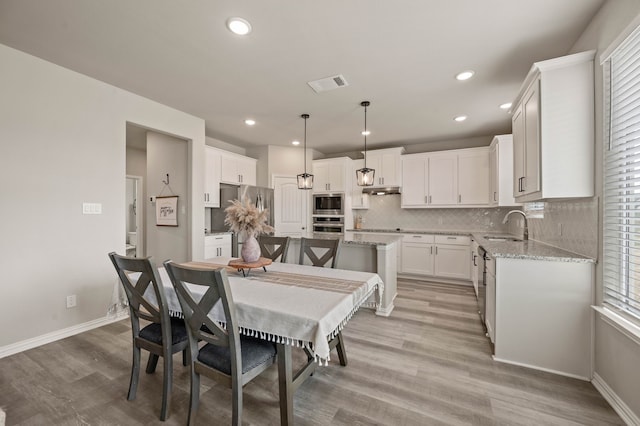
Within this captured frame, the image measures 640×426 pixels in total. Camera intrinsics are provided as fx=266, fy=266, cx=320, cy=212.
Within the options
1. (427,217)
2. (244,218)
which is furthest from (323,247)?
(427,217)

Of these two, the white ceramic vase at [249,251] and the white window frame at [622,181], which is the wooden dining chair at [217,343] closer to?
the white ceramic vase at [249,251]

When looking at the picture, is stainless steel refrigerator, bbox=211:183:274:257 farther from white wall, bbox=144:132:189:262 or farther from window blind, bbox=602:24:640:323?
window blind, bbox=602:24:640:323

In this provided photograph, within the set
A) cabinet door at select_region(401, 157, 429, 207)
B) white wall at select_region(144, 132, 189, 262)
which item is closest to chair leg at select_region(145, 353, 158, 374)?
white wall at select_region(144, 132, 189, 262)

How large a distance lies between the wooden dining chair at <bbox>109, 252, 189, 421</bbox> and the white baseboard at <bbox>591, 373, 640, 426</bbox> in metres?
2.72

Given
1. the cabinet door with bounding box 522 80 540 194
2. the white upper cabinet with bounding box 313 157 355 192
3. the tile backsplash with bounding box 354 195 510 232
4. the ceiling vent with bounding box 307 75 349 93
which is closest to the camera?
the cabinet door with bounding box 522 80 540 194

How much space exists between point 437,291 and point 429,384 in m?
2.53

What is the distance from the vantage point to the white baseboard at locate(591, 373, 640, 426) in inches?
61.1

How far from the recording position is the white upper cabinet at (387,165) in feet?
17.3

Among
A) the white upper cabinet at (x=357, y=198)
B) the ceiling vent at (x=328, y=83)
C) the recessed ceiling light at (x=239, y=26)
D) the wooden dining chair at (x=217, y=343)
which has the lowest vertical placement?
the wooden dining chair at (x=217, y=343)

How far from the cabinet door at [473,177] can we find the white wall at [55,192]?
5094mm

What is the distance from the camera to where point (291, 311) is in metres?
1.39

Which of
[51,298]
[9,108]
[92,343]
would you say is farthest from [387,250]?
[9,108]

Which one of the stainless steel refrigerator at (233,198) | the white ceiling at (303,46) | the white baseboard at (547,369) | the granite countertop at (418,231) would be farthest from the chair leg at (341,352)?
the granite countertop at (418,231)

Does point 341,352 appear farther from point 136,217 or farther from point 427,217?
point 136,217
